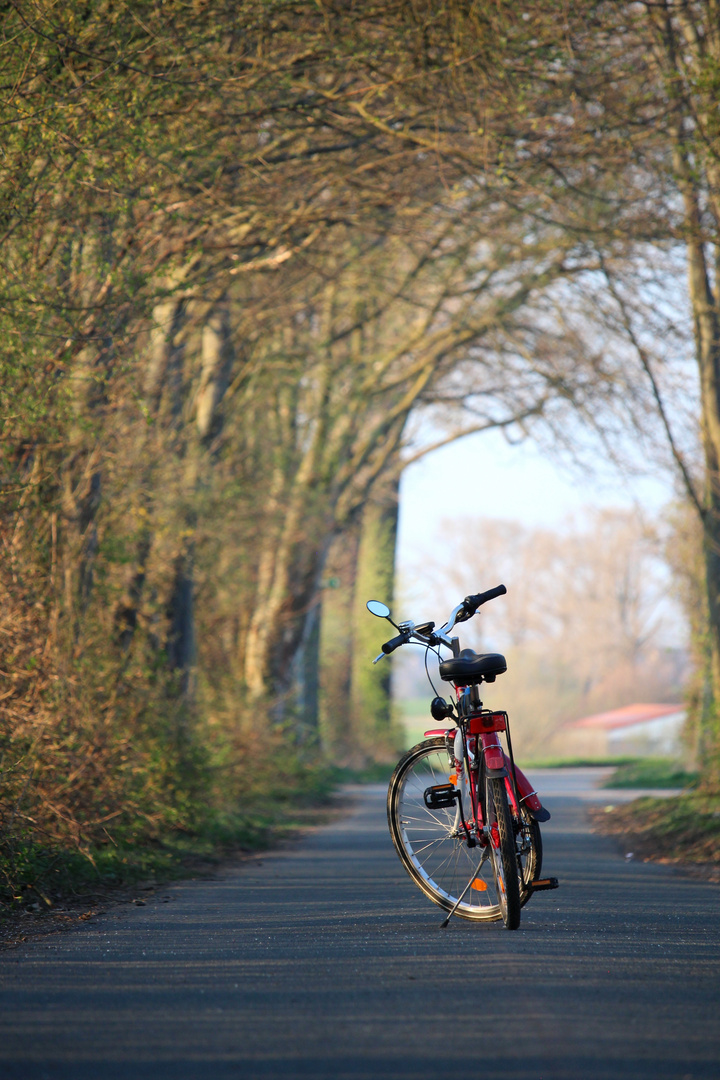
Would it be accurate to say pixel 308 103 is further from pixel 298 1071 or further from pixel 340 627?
pixel 340 627

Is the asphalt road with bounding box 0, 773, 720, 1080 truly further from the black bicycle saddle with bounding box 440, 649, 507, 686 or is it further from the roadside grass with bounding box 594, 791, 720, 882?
the roadside grass with bounding box 594, 791, 720, 882

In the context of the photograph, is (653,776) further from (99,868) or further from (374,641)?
(99,868)

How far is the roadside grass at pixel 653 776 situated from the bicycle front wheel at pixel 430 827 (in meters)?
13.7

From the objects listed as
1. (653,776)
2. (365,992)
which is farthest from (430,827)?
(653,776)

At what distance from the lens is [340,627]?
118 ft

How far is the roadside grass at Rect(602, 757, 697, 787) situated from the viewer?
22.2 m

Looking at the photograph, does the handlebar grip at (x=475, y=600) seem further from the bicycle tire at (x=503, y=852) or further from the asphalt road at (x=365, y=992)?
the asphalt road at (x=365, y=992)

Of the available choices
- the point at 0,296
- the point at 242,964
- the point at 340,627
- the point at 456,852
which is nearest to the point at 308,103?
the point at 0,296

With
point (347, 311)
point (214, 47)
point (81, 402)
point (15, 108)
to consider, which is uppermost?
point (347, 311)

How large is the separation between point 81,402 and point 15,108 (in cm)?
340

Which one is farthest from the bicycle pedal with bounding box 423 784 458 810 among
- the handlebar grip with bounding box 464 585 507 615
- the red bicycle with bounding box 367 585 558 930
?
the handlebar grip with bounding box 464 585 507 615

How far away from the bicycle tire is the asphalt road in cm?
13

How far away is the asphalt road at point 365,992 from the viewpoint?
402 cm

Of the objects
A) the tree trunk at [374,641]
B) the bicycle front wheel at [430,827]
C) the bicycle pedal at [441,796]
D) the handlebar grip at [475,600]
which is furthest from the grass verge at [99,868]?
the tree trunk at [374,641]
